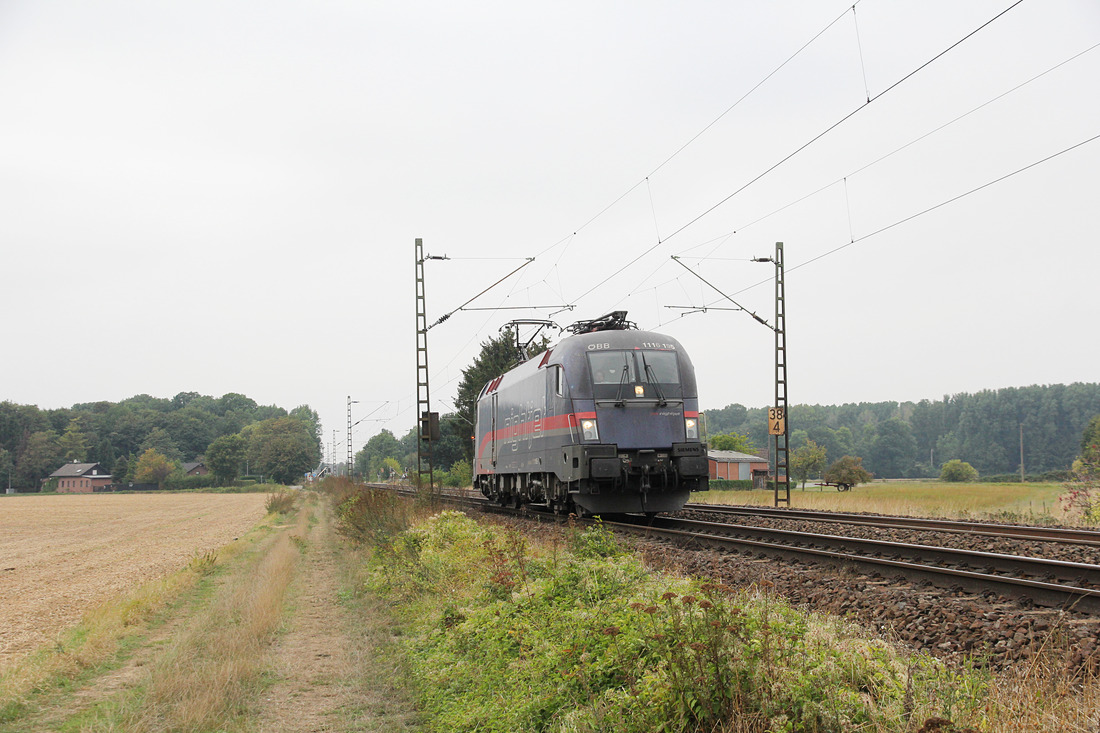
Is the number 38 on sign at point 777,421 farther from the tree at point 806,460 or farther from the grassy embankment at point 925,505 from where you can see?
the tree at point 806,460

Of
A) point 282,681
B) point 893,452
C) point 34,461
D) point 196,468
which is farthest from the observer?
point 196,468

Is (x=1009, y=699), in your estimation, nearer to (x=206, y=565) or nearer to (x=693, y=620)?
(x=693, y=620)

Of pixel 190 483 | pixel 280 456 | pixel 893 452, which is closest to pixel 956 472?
pixel 893 452

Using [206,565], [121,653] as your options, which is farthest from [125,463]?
[121,653]

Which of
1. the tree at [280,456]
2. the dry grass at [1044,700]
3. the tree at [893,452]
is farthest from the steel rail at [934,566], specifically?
the tree at [893,452]

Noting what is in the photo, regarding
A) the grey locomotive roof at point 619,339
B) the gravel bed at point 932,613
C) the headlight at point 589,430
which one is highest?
the grey locomotive roof at point 619,339

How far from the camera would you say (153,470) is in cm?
12650

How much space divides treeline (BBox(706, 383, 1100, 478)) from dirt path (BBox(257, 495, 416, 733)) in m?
106

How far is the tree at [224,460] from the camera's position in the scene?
122m

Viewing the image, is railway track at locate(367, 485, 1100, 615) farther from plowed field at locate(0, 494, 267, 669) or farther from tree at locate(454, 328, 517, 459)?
tree at locate(454, 328, 517, 459)

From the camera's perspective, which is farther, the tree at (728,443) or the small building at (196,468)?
the small building at (196,468)

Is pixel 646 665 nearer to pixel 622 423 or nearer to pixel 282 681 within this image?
pixel 282 681

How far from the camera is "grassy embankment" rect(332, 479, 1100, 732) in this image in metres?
4.10

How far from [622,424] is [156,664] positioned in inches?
382
